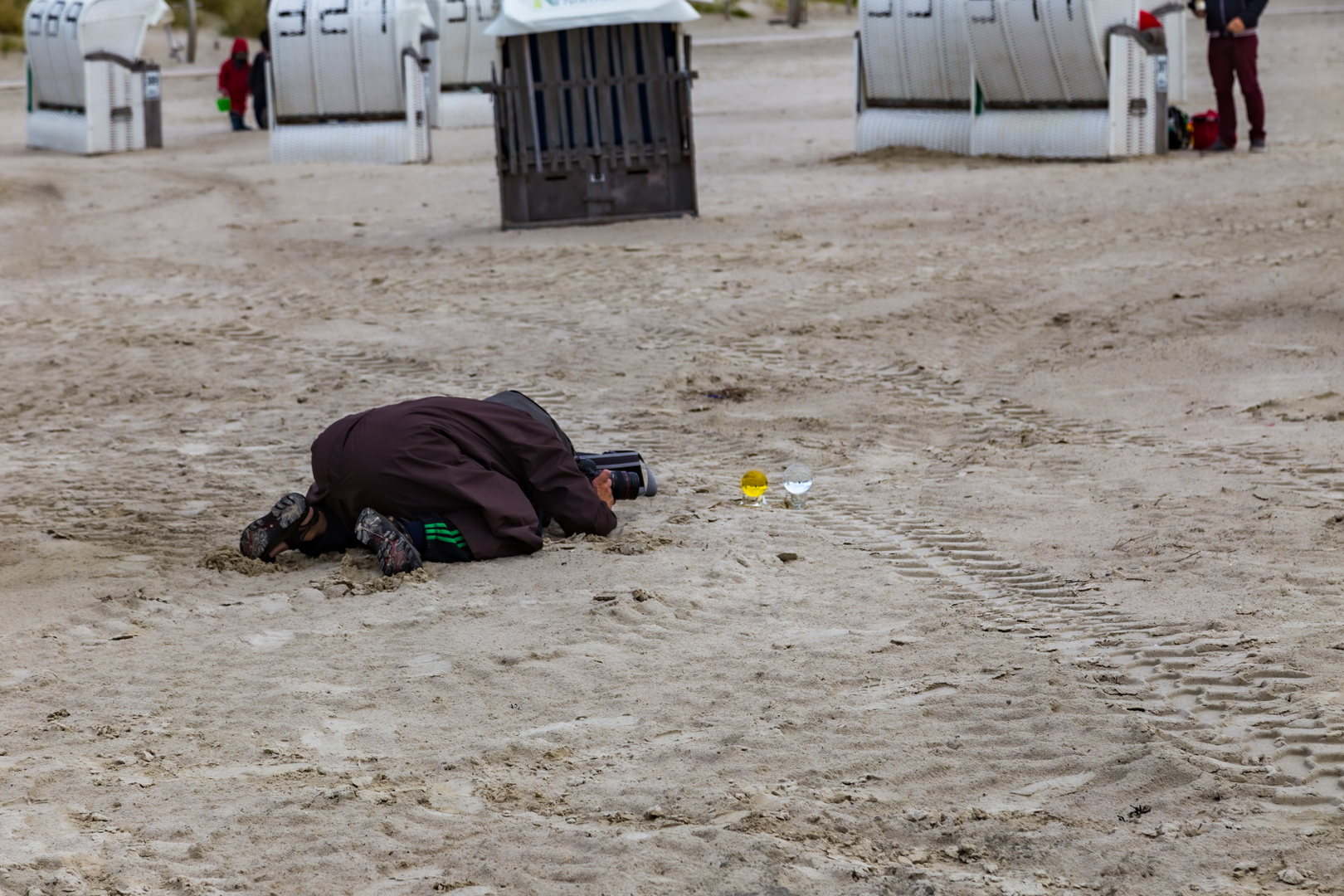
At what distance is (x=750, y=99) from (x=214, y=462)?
1745 centimetres

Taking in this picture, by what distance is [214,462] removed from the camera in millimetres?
6254

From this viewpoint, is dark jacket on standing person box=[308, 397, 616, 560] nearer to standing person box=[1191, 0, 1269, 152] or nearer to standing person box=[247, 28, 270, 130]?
standing person box=[1191, 0, 1269, 152]

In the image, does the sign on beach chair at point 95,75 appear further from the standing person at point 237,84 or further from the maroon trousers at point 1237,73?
the maroon trousers at point 1237,73

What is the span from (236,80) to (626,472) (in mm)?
18779

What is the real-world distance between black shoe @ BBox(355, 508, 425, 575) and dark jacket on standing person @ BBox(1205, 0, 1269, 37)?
455 inches

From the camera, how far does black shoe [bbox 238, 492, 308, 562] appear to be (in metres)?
4.81

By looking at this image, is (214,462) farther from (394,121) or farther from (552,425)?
(394,121)

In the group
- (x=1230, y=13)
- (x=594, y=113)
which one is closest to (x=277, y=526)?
(x=594, y=113)

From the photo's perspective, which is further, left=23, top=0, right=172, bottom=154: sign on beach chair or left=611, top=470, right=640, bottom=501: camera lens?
left=23, top=0, right=172, bottom=154: sign on beach chair

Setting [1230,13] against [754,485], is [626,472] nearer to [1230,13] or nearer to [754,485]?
[754,485]

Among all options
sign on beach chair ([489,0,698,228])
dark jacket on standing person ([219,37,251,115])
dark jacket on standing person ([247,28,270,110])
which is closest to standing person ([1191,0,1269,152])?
sign on beach chair ([489,0,698,228])

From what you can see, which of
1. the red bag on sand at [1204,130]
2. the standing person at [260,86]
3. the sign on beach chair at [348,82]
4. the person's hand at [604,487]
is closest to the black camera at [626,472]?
the person's hand at [604,487]

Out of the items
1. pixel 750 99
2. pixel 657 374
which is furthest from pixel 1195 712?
pixel 750 99

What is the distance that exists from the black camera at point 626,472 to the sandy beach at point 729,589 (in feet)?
0.26
